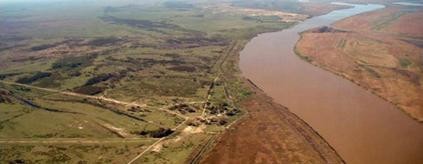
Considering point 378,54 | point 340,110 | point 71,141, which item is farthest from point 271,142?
point 378,54

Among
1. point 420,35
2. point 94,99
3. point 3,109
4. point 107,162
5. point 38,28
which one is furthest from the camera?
point 38,28

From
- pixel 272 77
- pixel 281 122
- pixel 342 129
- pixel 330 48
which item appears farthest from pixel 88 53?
pixel 342 129

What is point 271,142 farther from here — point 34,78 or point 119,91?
point 34,78

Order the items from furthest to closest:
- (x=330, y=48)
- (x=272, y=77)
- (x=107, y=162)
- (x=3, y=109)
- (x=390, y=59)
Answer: (x=330, y=48)
(x=390, y=59)
(x=272, y=77)
(x=3, y=109)
(x=107, y=162)

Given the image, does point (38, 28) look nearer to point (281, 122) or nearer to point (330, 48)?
point (330, 48)

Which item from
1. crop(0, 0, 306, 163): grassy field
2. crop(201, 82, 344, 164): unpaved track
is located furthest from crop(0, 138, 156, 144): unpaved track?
crop(201, 82, 344, 164): unpaved track

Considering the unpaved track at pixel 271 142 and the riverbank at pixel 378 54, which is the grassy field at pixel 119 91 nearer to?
the unpaved track at pixel 271 142
